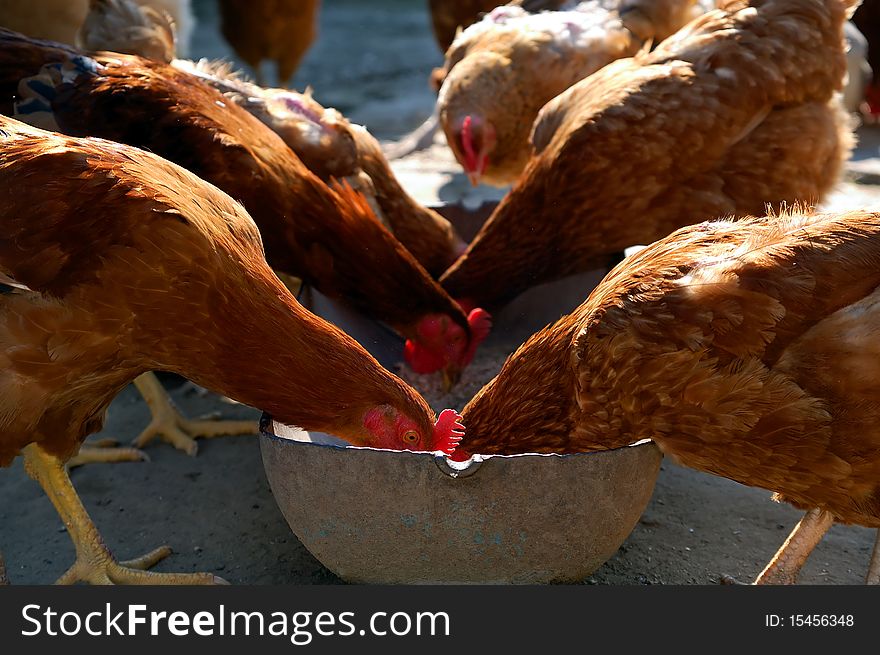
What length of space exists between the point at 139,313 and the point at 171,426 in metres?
1.18

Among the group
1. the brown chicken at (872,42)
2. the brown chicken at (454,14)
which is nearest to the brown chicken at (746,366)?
the brown chicken at (454,14)

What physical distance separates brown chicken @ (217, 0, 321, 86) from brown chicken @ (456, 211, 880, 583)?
5488 mm

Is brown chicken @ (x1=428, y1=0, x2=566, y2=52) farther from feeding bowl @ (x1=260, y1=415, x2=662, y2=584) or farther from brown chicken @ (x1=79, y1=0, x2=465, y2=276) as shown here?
feeding bowl @ (x1=260, y1=415, x2=662, y2=584)

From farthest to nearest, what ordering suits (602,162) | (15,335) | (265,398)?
(602,162) < (265,398) < (15,335)

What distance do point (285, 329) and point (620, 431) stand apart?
78cm

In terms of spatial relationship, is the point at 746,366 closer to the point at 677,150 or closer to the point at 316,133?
the point at 677,150

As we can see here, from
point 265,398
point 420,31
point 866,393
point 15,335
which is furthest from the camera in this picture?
point 420,31

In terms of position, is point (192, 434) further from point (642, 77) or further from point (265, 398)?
point (642, 77)

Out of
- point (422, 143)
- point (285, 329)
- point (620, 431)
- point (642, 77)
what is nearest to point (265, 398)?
point (285, 329)

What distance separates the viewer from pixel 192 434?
10.6 ft

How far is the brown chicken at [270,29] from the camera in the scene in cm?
696

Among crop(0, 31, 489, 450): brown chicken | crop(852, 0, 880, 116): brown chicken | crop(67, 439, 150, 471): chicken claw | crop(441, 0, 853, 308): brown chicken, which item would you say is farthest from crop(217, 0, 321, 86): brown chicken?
crop(67, 439, 150, 471): chicken claw

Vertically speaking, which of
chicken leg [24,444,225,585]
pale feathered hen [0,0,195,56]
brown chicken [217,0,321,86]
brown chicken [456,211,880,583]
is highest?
pale feathered hen [0,0,195,56]

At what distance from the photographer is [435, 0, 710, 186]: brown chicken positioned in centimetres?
411
